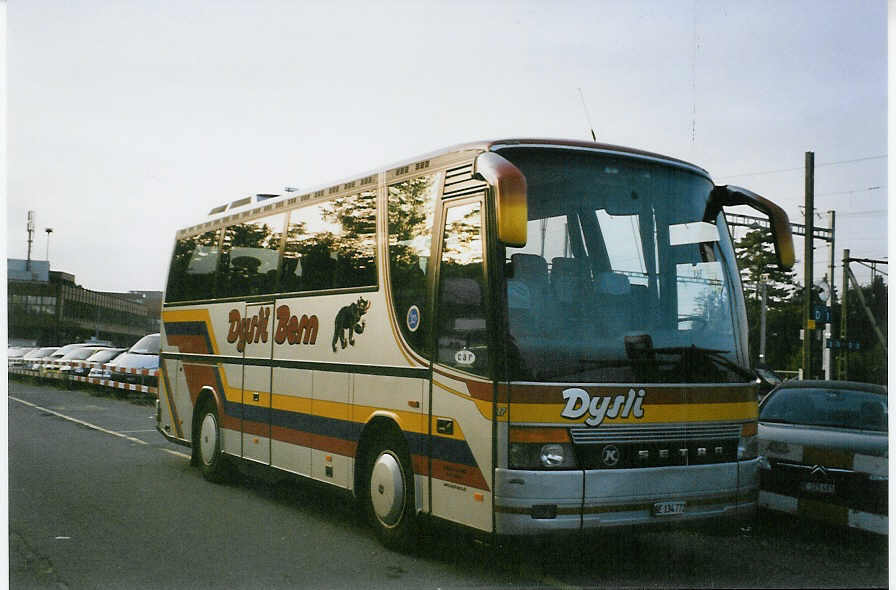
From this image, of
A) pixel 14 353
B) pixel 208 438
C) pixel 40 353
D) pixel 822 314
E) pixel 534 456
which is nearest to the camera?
pixel 534 456

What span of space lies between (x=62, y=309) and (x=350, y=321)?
2343mm

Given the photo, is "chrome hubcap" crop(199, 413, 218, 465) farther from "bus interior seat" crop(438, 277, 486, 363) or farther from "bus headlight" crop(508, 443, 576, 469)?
"bus headlight" crop(508, 443, 576, 469)

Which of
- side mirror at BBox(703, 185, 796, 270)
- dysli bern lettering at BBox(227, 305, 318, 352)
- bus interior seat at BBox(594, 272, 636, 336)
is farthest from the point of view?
dysli bern lettering at BBox(227, 305, 318, 352)

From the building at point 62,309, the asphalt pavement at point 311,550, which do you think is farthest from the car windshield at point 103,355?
the asphalt pavement at point 311,550

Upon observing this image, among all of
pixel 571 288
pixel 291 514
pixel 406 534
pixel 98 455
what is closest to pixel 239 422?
pixel 291 514

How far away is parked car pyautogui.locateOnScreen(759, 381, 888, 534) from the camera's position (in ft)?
24.2

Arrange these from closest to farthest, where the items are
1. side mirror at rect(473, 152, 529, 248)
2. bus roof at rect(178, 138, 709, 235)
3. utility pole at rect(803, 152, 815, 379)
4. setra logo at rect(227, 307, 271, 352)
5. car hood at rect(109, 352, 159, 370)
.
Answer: side mirror at rect(473, 152, 529, 248) → bus roof at rect(178, 138, 709, 235) → utility pole at rect(803, 152, 815, 379) → setra logo at rect(227, 307, 271, 352) → car hood at rect(109, 352, 159, 370)

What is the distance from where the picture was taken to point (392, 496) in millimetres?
7453

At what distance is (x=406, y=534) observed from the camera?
7.28 m

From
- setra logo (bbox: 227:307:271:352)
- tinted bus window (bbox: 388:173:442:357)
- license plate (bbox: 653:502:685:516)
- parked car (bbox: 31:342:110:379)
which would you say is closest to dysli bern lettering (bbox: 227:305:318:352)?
setra logo (bbox: 227:307:271:352)

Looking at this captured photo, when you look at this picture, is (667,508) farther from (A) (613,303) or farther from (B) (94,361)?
(B) (94,361)

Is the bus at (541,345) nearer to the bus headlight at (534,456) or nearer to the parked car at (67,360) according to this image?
the bus headlight at (534,456)

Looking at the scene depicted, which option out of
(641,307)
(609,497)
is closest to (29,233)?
(641,307)

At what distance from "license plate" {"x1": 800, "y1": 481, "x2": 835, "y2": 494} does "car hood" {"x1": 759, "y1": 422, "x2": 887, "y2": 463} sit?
0.64 ft
